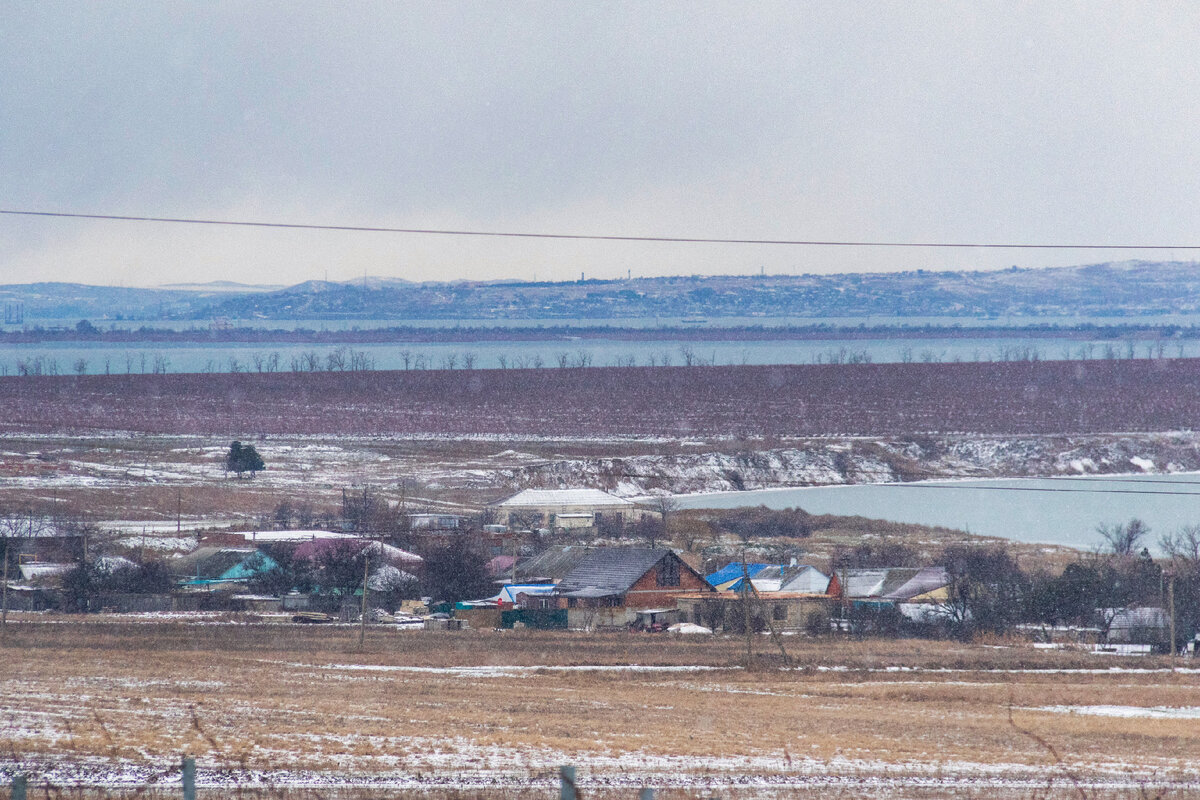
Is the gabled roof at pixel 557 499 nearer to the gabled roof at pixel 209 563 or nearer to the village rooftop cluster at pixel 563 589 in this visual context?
the village rooftop cluster at pixel 563 589

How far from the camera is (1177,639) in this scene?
26125 mm

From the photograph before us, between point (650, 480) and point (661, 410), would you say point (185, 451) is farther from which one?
point (661, 410)

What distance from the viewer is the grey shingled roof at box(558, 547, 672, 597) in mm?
31094

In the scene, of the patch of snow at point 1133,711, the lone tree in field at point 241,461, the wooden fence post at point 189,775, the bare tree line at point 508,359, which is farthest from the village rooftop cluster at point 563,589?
the bare tree line at point 508,359

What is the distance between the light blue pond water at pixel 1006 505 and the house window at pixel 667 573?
595 inches

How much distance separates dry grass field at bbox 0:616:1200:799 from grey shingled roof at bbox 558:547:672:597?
25.0 ft

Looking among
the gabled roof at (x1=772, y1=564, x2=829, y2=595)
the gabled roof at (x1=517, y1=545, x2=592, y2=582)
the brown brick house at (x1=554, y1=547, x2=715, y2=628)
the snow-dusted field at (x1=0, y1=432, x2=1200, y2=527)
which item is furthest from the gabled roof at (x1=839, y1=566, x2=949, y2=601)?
the snow-dusted field at (x1=0, y1=432, x2=1200, y2=527)

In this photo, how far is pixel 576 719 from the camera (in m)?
13.2

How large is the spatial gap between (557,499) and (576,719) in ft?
121

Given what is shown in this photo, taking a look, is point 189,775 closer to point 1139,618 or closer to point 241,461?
point 1139,618

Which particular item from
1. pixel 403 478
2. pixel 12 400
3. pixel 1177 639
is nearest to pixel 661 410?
pixel 403 478

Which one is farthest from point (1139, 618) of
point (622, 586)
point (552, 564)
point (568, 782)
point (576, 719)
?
point (568, 782)

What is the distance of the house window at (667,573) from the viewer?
3152cm

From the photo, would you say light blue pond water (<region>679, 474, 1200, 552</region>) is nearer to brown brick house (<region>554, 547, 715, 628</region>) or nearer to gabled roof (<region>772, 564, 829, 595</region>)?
gabled roof (<region>772, 564, 829, 595</region>)
